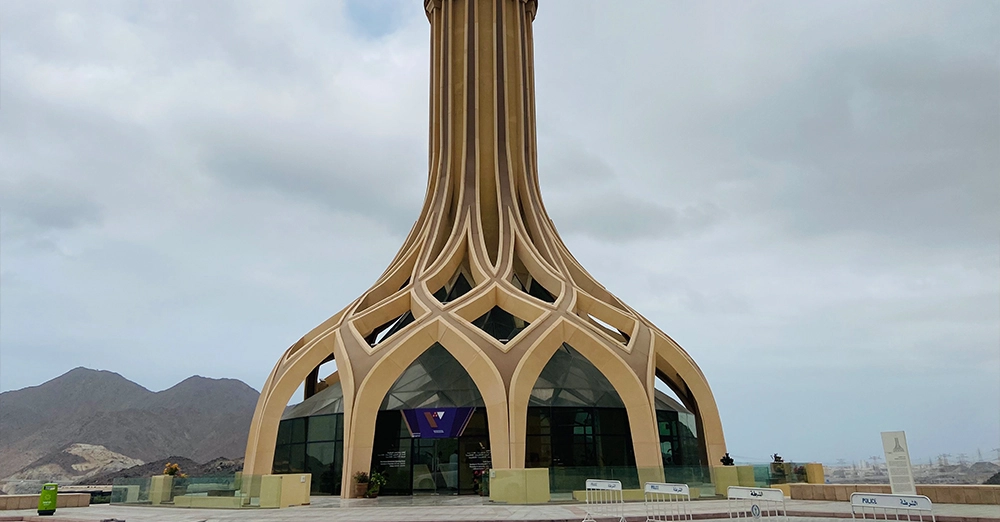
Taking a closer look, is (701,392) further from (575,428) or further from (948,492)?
(948,492)

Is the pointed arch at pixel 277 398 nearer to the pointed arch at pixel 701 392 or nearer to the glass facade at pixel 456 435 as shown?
the glass facade at pixel 456 435

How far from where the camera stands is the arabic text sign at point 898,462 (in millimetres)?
12922

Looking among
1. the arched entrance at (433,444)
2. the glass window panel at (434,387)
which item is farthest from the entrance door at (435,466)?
the glass window panel at (434,387)

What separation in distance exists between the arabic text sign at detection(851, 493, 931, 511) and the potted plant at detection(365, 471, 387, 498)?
49.1ft

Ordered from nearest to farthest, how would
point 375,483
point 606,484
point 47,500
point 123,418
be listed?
point 606,484
point 47,500
point 375,483
point 123,418

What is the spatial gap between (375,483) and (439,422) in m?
2.94

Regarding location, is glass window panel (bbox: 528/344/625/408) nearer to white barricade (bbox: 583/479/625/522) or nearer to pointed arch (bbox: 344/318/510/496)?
pointed arch (bbox: 344/318/510/496)

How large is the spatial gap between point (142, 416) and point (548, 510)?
98312 millimetres

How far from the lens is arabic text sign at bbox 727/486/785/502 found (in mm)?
8688

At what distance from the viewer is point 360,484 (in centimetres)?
2011

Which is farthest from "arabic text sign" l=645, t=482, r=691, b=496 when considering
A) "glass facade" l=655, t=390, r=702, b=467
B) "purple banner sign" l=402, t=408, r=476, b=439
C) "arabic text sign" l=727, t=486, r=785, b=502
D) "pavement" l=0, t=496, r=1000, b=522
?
"glass facade" l=655, t=390, r=702, b=467

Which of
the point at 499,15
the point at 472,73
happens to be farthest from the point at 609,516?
the point at 499,15

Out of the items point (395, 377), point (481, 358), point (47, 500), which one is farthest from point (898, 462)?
point (47, 500)

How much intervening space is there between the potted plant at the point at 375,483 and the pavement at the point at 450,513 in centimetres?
182
